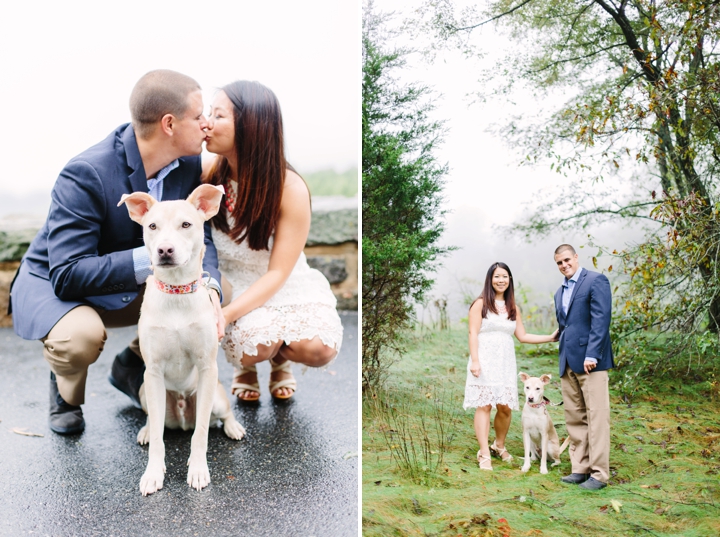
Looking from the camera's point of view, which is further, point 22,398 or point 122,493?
point 22,398

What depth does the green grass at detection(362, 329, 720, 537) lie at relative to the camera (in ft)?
8.44

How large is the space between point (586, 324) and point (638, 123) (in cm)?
93

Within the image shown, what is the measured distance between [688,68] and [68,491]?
10.6 ft

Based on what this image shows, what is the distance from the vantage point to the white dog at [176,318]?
2.53 metres

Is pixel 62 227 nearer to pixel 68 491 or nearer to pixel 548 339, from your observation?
pixel 68 491

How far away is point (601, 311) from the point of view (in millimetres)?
2654

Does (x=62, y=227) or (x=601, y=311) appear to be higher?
(x=62, y=227)

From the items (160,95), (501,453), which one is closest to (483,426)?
(501,453)

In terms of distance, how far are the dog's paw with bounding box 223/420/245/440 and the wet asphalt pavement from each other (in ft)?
0.12

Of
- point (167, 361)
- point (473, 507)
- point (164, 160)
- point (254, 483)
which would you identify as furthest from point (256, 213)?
point (473, 507)

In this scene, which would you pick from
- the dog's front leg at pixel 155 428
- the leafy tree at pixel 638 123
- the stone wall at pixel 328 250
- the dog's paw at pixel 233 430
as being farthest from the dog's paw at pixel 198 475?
the stone wall at pixel 328 250

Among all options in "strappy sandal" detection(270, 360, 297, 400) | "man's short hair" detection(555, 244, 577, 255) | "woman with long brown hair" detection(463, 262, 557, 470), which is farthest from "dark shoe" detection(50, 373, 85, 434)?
"man's short hair" detection(555, 244, 577, 255)

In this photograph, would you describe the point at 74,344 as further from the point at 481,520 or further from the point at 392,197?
the point at 481,520

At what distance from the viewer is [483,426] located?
277cm
